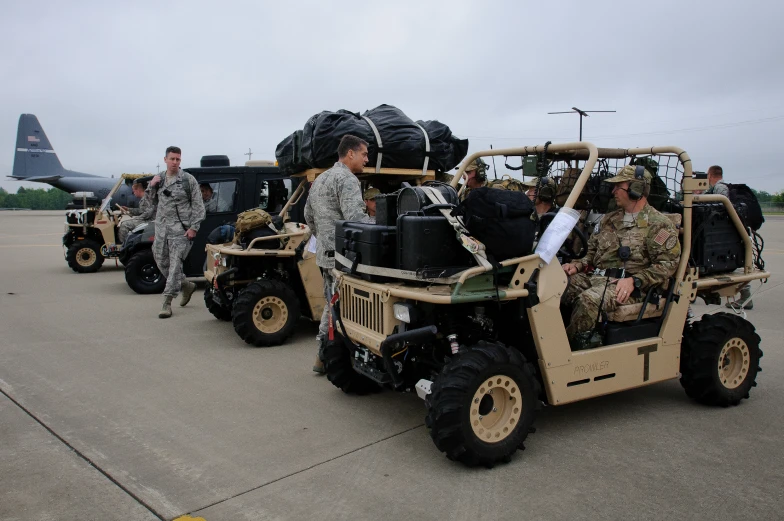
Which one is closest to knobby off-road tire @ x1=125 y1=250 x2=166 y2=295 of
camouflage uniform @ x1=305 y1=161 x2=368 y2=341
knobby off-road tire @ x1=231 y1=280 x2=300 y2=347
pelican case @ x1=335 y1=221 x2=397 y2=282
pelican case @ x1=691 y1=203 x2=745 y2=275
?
knobby off-road tire @ x1=231 y1=280 x2=300 y2=347

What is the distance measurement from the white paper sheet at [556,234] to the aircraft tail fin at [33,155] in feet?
160

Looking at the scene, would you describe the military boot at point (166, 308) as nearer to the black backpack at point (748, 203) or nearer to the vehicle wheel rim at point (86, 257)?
the vehicle wheel rim at point (86, 257)

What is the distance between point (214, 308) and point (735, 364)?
565cm

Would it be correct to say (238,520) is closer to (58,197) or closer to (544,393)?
(544,393)

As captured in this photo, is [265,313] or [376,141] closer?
[376,141]

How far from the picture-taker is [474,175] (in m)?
6.26

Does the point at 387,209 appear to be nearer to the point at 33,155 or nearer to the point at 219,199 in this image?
the point at 219,199

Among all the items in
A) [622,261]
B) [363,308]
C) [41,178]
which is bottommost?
[363,308]

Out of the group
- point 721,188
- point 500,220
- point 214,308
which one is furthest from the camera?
point 214,308

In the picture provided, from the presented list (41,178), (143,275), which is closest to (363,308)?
(143,275)

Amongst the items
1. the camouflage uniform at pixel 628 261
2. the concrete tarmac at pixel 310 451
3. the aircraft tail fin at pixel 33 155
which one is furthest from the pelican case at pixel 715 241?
the aircraft tail fin at pixel 33 155

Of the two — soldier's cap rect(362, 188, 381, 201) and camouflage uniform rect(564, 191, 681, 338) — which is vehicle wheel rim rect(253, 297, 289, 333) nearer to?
soldier's cap rect(362, 188, 381, 201)

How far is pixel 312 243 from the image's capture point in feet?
22.3

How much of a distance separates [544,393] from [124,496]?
2526 mm
